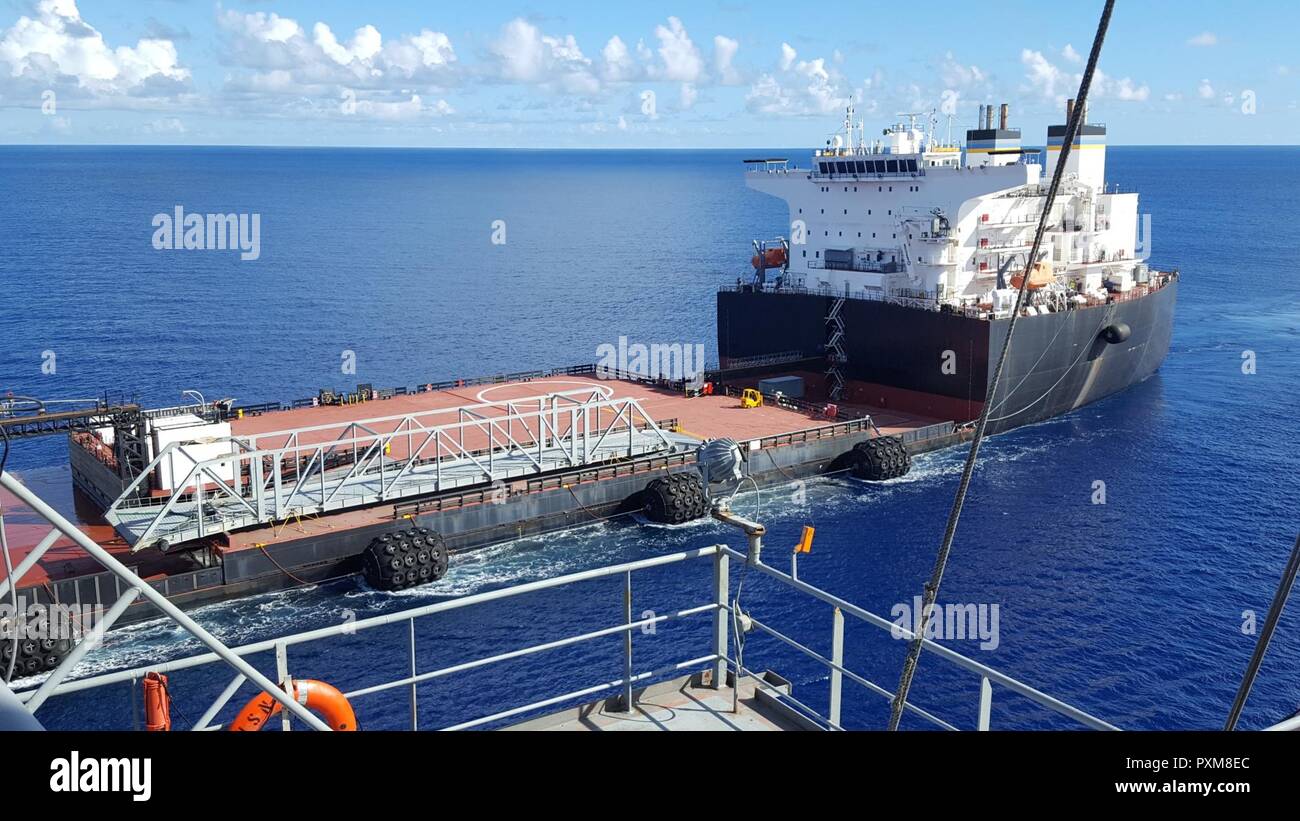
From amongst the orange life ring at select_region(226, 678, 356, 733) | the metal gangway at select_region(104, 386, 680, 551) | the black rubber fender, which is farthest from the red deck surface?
the orange life ring at select_region(226, 678, 356, 733)

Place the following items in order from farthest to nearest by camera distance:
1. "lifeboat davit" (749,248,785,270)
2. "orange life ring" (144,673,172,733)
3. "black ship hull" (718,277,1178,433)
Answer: "lifeboat davit" (749,248,785,270), "black ship hull" (718,277,1178,433), "orange life ring" (144,673,172,733)

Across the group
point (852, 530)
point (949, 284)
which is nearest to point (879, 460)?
→ point (852, 530)

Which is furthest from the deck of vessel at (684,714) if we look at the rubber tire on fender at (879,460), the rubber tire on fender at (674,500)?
the rubber tire on fender at (879,460)

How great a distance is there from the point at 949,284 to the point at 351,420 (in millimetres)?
28322

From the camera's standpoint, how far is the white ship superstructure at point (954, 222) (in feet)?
167

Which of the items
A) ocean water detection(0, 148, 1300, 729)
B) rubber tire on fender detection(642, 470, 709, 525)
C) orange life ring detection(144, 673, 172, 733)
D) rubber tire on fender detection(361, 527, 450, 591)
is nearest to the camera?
orange life ring detection(144, 673, 172, 733)

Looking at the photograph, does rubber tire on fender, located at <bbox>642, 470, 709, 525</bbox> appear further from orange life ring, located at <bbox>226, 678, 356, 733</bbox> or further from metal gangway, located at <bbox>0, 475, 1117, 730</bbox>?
orange life ring, located at <bbox>226, 678, 356, 733</bbox>

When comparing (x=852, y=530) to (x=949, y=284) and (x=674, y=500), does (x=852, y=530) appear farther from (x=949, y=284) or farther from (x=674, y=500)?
(x=949, y=284)

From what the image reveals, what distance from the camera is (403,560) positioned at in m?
31.9

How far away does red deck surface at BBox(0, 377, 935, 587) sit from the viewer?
31.8 meters

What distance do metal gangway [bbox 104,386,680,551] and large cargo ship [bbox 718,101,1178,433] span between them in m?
13.8

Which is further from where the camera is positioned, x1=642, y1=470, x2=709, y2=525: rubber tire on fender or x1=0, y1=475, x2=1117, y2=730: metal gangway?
x1=642, y1=470, x2=709, y2=525: rubber tire on fender

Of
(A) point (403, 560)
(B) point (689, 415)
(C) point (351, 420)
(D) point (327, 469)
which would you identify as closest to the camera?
(A) point (403, 560)
